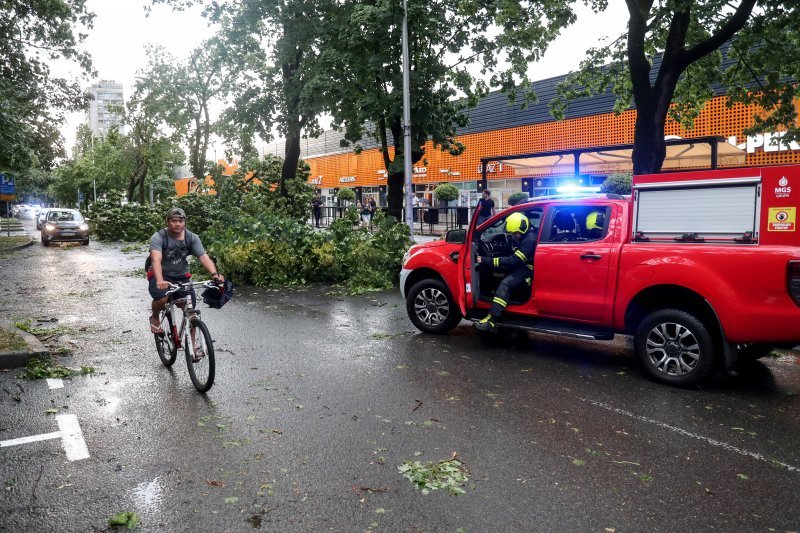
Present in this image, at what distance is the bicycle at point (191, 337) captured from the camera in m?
5.88

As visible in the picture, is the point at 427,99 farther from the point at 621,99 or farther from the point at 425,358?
the point at 425,358

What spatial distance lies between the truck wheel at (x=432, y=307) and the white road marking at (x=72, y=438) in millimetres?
4488

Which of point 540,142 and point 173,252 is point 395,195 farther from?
point 540,142

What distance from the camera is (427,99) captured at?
18.2 meters

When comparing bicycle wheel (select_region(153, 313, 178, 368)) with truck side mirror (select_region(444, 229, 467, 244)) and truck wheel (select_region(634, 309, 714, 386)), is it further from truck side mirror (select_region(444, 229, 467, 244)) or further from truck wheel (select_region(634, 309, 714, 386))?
truck wheel (select_region(634, 309, 714, 386))

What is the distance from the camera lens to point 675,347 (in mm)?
6012

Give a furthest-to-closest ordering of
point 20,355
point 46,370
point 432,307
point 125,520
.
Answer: point 432,307, point 20,355, point 46,370, point 125,520

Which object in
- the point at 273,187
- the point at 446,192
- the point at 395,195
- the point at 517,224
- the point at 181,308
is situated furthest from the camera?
the point at 446,192

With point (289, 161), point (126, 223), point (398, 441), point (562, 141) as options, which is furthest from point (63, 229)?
point (398, 441)

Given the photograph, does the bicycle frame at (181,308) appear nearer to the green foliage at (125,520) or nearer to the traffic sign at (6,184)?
the green foliage at (125,520)

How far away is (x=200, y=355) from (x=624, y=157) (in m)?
16.2

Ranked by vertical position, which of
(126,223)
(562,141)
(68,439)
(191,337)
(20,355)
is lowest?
(68,439)

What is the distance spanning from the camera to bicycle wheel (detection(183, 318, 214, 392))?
5855 mm

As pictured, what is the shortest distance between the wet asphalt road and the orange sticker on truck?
156cm
